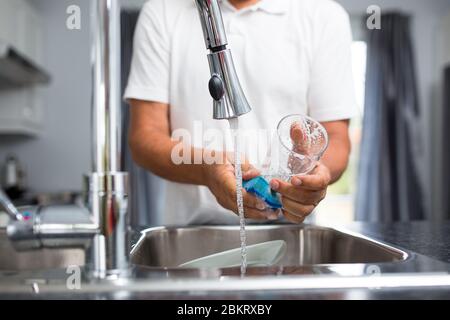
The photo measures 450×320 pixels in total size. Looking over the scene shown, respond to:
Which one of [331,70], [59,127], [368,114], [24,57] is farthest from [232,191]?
[59,127]

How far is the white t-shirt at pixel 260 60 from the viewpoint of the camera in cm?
82

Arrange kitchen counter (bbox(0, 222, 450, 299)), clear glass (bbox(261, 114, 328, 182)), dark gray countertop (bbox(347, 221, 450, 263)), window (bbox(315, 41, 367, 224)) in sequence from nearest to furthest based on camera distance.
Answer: kitchen counter (bbox(0, 222, 450, 299)) < dark gray countertop (bbox(347, 221, 450, 263)) < clear glass (bbox(261, 114, 328, 182)) < window (bbox(315, 41, 367, 224))

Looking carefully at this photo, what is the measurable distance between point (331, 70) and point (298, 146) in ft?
0.73

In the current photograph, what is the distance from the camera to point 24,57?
7.84 feet

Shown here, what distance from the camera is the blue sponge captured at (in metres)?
0.62

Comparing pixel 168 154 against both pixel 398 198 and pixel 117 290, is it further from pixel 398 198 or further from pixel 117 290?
pixel 398 198

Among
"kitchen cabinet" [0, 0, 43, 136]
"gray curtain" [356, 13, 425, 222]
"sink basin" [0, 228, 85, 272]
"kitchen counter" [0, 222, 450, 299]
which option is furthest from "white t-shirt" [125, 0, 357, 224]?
"gray curtain" [356, 13, 425, 222]

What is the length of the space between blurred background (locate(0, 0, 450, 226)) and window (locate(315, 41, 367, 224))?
0.03m

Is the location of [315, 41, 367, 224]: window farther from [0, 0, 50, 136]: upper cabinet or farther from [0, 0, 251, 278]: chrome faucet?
[0, 0, 50, 136]: upper cabinet

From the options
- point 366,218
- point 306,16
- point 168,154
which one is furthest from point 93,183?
point 366,218
